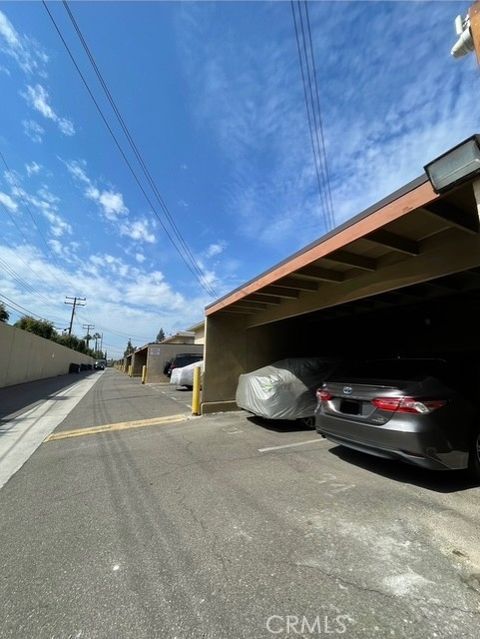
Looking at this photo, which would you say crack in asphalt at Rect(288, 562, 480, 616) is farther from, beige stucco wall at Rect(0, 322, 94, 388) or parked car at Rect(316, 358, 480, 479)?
beige stucco wall at Rect(0, 322, 94, 388)

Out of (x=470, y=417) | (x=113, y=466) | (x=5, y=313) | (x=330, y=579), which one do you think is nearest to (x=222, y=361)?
(x=113, y=466)

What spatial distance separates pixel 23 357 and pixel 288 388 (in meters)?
19.8

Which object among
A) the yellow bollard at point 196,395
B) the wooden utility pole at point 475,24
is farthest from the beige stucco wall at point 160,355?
the wooden utility pole at point 475,24

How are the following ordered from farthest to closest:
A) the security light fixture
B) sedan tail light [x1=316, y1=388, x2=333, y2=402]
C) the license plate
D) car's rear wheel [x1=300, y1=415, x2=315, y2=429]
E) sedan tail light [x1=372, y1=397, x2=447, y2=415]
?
1. car's rear wheel [x1=300, y1=415, x2=315, y2=429]
2. sedan tail light [x1=316, y1=388, x2=333, y2=402]
3. the license plate
4. sedan tail light [x1=372, y1=397, x2=447, y2=415]
5. the security light fixture

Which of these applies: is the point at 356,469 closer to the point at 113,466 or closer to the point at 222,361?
the point at 113,466

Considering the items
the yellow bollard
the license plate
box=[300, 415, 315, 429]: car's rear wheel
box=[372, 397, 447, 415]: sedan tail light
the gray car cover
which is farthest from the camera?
the yellow bollard

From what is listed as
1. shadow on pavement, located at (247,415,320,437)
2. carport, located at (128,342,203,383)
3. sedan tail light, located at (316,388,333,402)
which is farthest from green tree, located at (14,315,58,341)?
sedan tail light, located at (316,388,333,402)

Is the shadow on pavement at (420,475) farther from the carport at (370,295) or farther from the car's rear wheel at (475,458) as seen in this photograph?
the carport at (370,295)

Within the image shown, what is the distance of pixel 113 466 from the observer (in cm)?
493

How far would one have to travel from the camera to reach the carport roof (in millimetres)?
3729

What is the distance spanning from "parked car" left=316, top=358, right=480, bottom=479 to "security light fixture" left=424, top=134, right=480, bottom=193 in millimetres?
Result: 2225

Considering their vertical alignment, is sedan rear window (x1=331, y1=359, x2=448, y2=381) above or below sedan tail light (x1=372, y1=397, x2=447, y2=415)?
above

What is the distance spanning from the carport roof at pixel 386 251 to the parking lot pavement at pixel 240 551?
117 inches

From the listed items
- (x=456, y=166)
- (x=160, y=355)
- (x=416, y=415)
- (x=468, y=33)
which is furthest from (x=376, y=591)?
(x=160, y=355)
